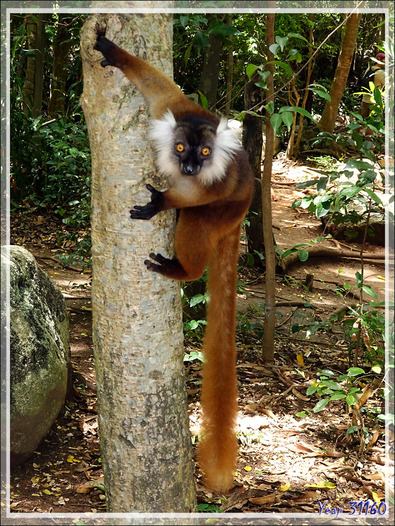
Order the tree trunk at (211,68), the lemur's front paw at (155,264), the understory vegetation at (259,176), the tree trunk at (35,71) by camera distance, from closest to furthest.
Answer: the lemur's front paw at (155,264) → the understory vegetation at (259,176) → the tree trunk at (211,68) → the tree trunk at (35,71)

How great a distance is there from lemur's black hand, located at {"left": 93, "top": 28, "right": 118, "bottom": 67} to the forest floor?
2.12m

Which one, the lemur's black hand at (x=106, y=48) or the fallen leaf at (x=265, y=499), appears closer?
the lemur's black hand at (x=106, y=48)

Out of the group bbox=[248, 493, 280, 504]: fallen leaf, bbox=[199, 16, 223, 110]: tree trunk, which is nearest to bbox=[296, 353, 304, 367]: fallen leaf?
bbox=[248, 493, 280, 504]: fallen leaf

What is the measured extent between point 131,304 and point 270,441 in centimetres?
201

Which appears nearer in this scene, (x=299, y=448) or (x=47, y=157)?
(x=299, y=448)

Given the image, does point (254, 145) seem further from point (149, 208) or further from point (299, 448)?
point (149, 208)

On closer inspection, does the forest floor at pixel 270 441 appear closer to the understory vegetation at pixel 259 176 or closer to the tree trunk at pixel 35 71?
the understory vegetation at pixel 259 176

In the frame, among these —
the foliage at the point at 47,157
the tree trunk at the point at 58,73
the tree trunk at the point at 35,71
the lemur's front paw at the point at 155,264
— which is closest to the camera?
the lemur's front paw at the point at 155,264

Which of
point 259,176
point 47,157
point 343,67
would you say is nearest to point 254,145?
point 259,176

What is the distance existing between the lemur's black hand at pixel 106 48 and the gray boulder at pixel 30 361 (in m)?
1.40

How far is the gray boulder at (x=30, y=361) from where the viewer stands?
3463 millimetres

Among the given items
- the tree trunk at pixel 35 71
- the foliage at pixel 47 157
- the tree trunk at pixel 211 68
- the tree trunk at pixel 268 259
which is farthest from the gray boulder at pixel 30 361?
the tree trunk at pixel 35 71

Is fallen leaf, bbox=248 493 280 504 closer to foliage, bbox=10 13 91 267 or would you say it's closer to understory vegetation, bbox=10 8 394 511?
understory vegetation, bbox=10 8 394 511

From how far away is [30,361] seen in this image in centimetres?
356
